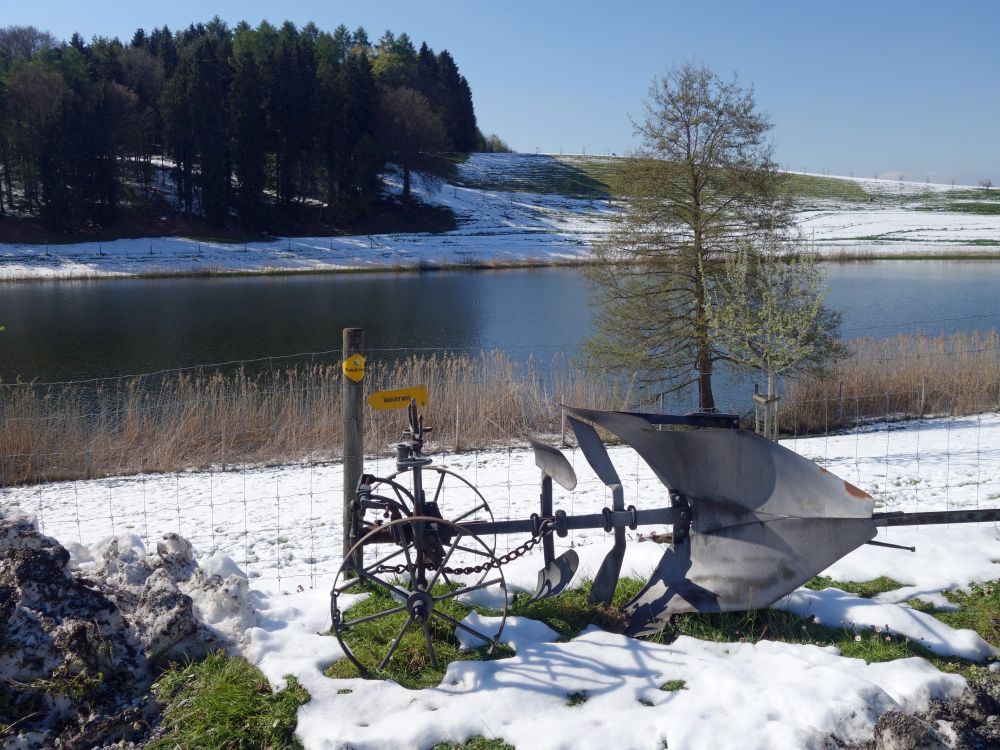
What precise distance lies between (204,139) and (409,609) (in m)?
53.7

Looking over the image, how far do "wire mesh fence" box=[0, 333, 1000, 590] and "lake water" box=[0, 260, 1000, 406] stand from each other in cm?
340

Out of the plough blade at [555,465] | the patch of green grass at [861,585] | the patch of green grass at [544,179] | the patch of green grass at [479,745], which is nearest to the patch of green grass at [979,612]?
the patch of green grass at [861,585]

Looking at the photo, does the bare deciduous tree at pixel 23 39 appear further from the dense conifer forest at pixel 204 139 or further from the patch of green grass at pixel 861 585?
the patch of green grass at pixel 861 585

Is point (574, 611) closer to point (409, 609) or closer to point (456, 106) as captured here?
point (409, 609)

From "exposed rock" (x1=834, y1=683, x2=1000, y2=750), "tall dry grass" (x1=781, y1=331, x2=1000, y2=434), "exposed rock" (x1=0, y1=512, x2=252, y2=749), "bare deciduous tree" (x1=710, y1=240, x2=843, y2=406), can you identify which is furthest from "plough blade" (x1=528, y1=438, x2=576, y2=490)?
"tall dry grass" (x1=781, y1=331, x2=1000, y2=434)

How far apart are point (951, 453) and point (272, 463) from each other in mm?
8010

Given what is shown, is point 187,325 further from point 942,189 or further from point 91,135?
point 942,189

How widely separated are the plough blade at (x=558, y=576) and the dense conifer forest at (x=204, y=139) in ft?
165

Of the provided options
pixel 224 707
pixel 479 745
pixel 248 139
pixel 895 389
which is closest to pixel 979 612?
pixel 479 745

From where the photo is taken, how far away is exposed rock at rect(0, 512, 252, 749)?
12.3ft

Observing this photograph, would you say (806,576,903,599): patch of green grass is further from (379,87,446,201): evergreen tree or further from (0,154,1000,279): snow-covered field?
(379,87,446,201): evergreen tree

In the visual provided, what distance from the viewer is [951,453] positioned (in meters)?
9.54

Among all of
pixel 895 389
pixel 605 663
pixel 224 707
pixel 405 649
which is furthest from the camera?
pixel 895 389

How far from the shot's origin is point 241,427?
37.5ft
